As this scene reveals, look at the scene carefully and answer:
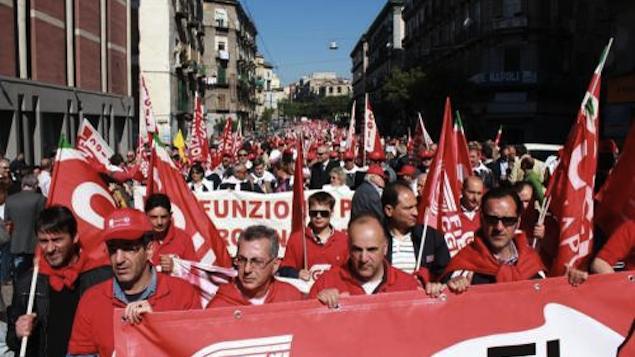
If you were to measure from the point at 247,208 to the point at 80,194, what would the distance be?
4.84 meters

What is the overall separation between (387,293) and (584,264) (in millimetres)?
2101

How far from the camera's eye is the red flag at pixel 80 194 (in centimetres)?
469

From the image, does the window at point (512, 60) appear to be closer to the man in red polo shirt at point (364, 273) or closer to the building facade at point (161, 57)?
the building facade at point (161, 57)

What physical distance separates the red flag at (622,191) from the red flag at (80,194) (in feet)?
12.0

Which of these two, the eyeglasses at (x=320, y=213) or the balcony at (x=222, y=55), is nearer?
the eyeglasses at (x=320, y=213)

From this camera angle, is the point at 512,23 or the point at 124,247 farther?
the point at 512,23

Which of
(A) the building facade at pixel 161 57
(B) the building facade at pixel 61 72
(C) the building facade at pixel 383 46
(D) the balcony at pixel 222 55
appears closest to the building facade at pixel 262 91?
(C) the building facade at pixel 383 46

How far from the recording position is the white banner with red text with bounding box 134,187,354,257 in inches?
372

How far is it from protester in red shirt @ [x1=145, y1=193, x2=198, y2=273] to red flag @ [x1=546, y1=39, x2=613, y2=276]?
9.18 feet

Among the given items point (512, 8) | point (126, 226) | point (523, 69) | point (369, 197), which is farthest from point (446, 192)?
point (523, 69)

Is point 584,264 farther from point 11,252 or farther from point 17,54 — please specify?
point 17,54

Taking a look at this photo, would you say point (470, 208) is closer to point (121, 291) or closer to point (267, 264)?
point (267, 264)

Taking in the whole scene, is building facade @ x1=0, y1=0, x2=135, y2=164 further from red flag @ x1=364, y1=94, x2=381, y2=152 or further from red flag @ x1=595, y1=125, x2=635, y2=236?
red flag @ x1=595, y1=125, x2=635, y2=236

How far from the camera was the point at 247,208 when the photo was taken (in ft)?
31.3
